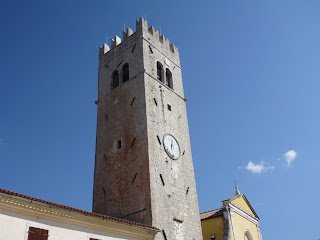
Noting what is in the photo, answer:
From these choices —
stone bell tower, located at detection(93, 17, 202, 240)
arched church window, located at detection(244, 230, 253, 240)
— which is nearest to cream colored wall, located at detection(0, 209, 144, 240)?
stone bell tower, located at detection(93, 17, 202, 240)

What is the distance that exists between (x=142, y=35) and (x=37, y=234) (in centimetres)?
1575

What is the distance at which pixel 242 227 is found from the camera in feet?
81.1

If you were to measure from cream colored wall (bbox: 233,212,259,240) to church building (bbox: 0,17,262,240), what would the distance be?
0.08 m

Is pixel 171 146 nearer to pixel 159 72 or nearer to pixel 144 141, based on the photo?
pixel 144 141

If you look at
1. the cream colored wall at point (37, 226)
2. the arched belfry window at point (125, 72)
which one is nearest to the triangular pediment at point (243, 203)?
the arched belfry window at point (125, 72)

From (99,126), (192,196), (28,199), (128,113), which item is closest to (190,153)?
(192,196)

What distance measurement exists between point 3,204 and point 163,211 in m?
8.85

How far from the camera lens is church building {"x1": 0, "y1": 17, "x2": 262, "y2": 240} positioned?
13258 millimetres

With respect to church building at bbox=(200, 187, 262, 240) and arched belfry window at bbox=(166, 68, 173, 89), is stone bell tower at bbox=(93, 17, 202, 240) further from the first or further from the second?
church building at bbox=(200, 187, 262, 240)

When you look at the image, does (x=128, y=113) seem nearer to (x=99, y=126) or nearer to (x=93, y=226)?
(x=99, y=126)

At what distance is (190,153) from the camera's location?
22141mm

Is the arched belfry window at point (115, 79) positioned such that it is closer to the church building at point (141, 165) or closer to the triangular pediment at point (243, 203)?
the church building at point (141, 165)

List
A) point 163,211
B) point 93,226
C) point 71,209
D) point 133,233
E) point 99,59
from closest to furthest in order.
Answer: point 71,209, point 93,226, point 133,233, point 163,211, point 99,59

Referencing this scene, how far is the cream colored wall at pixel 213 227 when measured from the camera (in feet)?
74.3
